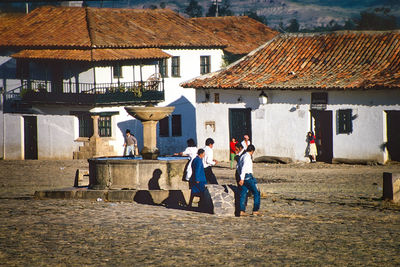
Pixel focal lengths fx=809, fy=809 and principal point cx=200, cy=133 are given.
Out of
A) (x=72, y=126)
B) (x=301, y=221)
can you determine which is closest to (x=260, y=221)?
(x=301, y=221)

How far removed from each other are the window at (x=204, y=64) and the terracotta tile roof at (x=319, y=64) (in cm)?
896

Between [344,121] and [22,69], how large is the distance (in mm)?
16723

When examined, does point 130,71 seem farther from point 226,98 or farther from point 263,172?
point 263,172

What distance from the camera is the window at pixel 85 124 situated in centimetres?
3656

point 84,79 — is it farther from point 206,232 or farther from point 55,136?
point 206,232

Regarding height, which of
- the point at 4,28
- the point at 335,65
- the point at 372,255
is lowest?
the point at 372,255

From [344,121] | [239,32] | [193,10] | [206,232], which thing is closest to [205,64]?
[239,32]

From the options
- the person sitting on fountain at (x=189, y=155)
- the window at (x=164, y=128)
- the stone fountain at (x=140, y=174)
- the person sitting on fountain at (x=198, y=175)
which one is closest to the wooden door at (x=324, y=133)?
the window at (x=164, y=128)

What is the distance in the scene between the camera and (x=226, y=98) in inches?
1262

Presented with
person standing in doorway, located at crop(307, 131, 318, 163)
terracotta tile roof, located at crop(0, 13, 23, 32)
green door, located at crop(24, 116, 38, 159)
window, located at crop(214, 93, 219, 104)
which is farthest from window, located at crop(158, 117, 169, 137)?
person standing in doorway, located at crop(307, 131, 318, 163)

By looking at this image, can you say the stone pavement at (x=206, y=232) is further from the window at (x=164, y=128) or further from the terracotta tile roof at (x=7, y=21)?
the terracotta tile roof at (x=7, y=21)

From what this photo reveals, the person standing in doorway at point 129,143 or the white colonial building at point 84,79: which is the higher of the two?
the white colonial building at point 84,79

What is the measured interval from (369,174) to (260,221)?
10.1 meters

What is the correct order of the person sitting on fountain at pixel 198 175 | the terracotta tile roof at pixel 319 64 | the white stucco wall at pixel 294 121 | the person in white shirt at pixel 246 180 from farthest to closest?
the terracotta tile roof at pixel 319 64 → the white stucco wall at pixel 294 121 → the person sitting on fountain at pixel 198 175 → the person in white shirt at pixel 246 180
